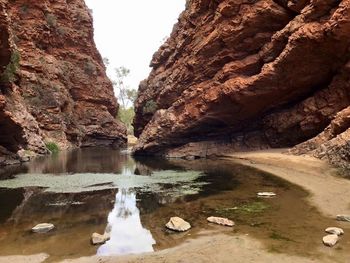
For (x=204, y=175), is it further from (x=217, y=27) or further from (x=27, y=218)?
(x=217, y=27)

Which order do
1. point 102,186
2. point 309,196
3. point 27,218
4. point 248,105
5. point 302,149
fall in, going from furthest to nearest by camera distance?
point 248,105
point 302,149
point 102,186
point 309,196
point 27,218

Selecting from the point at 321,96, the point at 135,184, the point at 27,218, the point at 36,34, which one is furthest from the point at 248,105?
the point at 36,34

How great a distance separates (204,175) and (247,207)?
9.93 m

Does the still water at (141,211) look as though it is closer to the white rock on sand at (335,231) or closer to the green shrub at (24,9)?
the white rock on sand at (335,231)

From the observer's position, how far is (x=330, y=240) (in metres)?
9.33

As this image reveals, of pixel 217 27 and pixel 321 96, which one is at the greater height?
pixel 217 27

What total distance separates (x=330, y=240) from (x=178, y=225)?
4232mm

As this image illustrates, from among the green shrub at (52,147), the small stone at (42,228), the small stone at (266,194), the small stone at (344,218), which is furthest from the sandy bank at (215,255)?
the green shrub at (52,147)

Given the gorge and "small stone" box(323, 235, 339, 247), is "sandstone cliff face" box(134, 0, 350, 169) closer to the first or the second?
the gorge

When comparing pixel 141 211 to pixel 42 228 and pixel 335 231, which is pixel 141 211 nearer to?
pixel 42 228

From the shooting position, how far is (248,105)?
34969mm

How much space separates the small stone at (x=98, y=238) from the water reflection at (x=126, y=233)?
125mm

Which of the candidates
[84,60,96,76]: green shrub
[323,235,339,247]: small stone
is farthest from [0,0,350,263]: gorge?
[84,60,96,76]: green shrub

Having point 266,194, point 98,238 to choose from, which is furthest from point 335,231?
point 98,238
